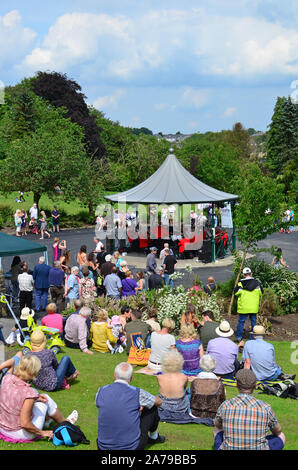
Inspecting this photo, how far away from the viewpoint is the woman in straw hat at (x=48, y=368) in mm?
7992

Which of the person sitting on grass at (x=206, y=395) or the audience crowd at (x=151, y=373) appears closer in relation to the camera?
the audience crowd at (x=151, y=373)

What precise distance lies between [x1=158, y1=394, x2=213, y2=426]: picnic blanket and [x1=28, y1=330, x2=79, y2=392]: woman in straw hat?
1.92m

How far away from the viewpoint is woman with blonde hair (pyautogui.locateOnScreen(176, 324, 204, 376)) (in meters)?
9.15

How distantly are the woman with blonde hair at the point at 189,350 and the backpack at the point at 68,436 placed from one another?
3036 millimetres

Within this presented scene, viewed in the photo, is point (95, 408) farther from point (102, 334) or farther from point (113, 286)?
point (113, 286)

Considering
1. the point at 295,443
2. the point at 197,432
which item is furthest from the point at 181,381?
the point at 295,443

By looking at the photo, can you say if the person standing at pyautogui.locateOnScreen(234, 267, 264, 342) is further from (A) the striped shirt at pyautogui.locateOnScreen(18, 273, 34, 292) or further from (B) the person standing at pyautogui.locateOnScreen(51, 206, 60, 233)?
(B) the person standing at pyautogui.locateOnScreen(51, 206, 60, 233)

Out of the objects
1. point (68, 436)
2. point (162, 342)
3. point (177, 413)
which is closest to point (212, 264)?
point (162, 342)

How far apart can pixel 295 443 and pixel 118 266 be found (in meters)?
11.0

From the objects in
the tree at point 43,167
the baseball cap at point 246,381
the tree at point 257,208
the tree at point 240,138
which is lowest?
the baseball cap at point 246,381

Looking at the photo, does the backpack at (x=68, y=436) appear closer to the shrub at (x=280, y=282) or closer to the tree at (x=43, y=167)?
the shrub at (x=280, y=282)
